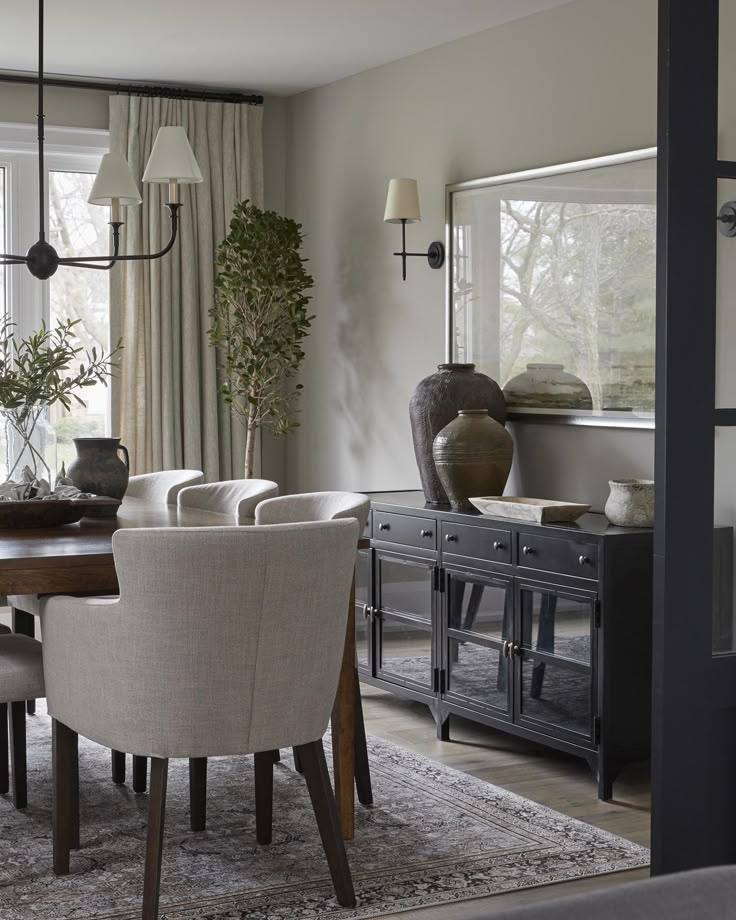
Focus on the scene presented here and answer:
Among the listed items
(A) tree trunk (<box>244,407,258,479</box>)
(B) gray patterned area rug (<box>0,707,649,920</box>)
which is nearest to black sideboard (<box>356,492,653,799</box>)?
(B) gray patterned area rug (<box>0,707,649,920</box>)

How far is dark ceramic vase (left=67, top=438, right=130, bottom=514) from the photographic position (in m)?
3.85

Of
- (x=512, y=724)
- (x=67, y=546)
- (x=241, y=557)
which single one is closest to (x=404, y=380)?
(x=512, y=724)

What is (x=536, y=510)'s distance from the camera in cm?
399

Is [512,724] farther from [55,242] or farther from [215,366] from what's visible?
[55,242]

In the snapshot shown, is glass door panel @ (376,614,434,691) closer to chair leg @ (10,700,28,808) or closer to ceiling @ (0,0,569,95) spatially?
chair leg @ (10,700,28,808)

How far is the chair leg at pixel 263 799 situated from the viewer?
10.4ft

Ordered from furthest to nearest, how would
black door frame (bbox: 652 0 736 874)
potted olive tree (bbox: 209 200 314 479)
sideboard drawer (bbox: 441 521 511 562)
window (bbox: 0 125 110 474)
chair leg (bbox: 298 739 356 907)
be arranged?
window (bbox: 0 125 110 474) < potted olive tree (bbox: 209 200 314 479) < sideboard drawer (bbox: 441 521 511 562) < chair leg (bbox: 298 739 356 907) < black door frame (bbox: 652 0 736 874)

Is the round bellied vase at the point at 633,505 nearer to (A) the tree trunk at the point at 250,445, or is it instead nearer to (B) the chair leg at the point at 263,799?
(B) the chair leg at the point at 263,799

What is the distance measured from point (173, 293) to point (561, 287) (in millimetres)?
2476

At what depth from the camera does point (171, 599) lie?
2.51 metres

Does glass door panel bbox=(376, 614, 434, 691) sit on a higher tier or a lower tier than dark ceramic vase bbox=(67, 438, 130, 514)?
lower

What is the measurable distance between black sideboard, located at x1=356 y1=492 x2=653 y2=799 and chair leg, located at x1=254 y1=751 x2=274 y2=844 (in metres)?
1.06

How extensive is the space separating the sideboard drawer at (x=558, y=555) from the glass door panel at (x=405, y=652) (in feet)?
2.07

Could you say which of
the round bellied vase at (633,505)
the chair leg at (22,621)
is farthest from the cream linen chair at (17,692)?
the round bellied vase at (633,505)
